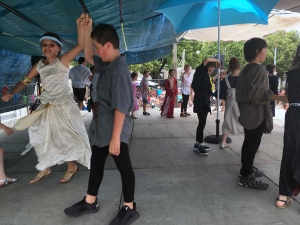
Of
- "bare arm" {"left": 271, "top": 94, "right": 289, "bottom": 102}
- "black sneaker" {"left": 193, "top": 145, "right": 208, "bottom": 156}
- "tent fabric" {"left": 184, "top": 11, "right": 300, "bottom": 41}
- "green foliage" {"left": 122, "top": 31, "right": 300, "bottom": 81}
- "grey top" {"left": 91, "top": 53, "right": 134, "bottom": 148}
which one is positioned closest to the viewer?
"grey top" {"left": 91, "top": 53, "right": 134, "bottom": 148}

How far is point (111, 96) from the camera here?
A: 7.36ft

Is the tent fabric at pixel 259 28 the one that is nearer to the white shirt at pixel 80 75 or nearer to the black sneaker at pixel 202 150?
the white shirt at pixel 80 75

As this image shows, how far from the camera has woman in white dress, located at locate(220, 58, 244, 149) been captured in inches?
190

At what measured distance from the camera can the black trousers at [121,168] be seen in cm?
236

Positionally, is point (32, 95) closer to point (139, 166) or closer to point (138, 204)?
point (139, 166)

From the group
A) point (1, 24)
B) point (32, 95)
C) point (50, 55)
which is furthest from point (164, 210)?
point (32, 95)

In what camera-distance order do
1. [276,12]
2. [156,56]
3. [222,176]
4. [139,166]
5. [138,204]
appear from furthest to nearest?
[156,56]
[276,12]
[139,166]
[222,176]
[138,204]

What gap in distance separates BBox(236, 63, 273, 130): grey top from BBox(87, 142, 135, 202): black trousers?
60.8 inches

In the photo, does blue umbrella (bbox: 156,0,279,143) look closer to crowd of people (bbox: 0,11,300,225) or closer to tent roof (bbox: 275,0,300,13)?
tent roof (bbox: 275,0,300,13)

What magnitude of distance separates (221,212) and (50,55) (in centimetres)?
257

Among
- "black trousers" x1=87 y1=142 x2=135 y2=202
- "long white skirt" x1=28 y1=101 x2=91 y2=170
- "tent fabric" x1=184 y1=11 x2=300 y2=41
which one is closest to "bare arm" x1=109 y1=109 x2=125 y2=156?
"black trousers" x1=87 y1=142 x2=135 y2=202

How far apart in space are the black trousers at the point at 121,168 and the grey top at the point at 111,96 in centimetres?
10

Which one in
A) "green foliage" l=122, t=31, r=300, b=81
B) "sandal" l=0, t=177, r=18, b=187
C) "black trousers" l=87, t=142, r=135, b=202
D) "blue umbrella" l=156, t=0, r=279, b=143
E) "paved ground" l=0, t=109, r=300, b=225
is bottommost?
"paved ground" l=0, t=109, r=300, b=225

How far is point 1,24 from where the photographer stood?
157 inches
